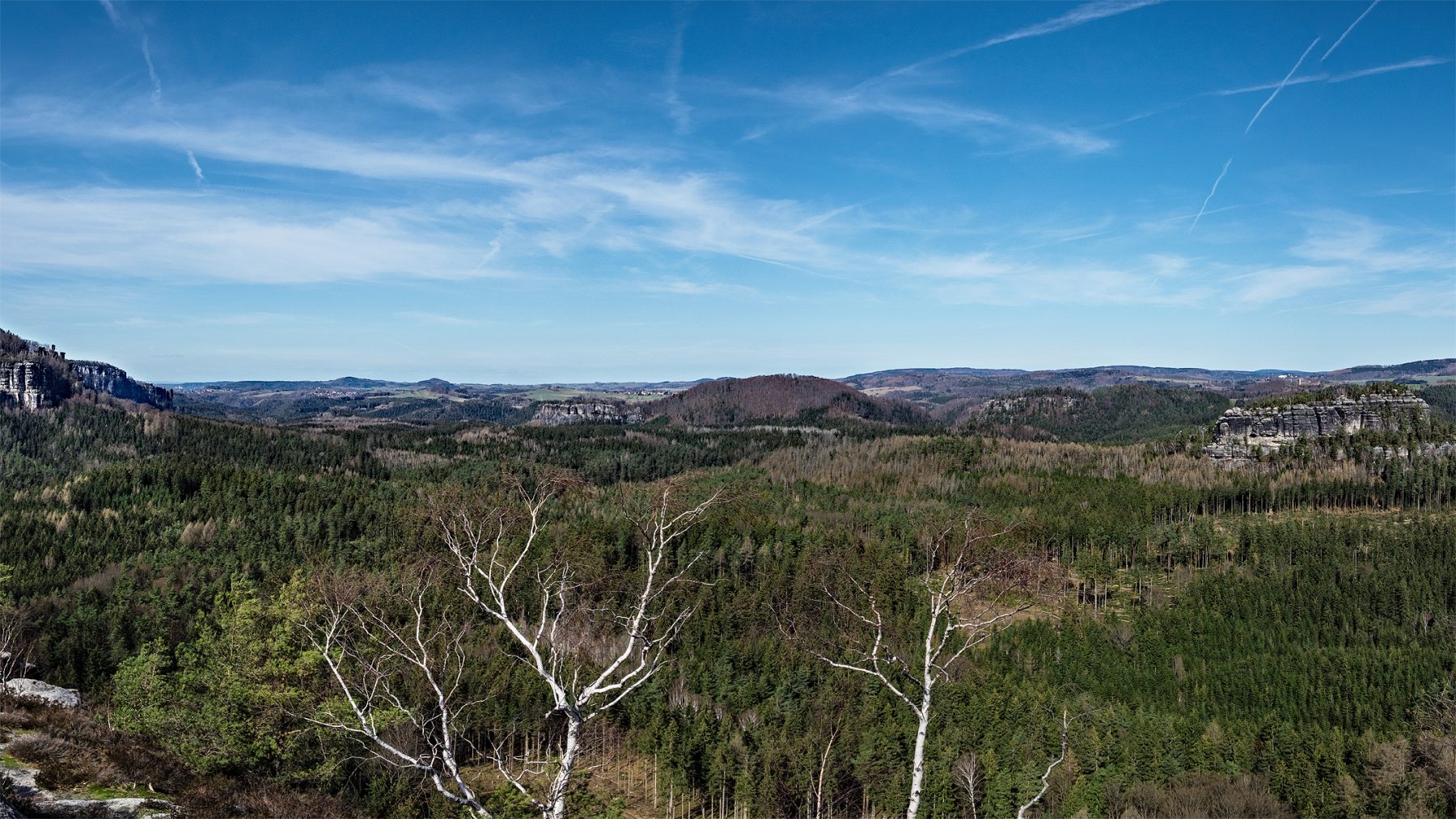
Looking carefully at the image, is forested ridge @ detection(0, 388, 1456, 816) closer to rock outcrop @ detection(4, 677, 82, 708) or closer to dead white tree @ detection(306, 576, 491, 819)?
dead white tree @ detection(306, 576, 491, 819)

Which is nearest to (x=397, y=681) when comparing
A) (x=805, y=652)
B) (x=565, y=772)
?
(x=805, y=652)

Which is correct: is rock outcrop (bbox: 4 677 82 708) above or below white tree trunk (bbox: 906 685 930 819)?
below

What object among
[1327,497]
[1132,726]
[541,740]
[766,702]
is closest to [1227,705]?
[1132,726]

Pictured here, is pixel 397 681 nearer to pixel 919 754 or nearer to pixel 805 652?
pixel 805 652

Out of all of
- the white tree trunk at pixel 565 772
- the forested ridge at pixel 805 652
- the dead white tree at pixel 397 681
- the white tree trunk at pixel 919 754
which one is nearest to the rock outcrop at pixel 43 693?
the forested ridge at pixel 805 652

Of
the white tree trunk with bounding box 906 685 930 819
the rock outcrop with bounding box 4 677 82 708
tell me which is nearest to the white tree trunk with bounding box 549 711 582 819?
the white tree trunk with bounding box 906 685 930 819

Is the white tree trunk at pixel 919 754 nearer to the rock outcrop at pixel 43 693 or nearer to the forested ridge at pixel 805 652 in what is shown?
the forested ridge at pixel 805 652
